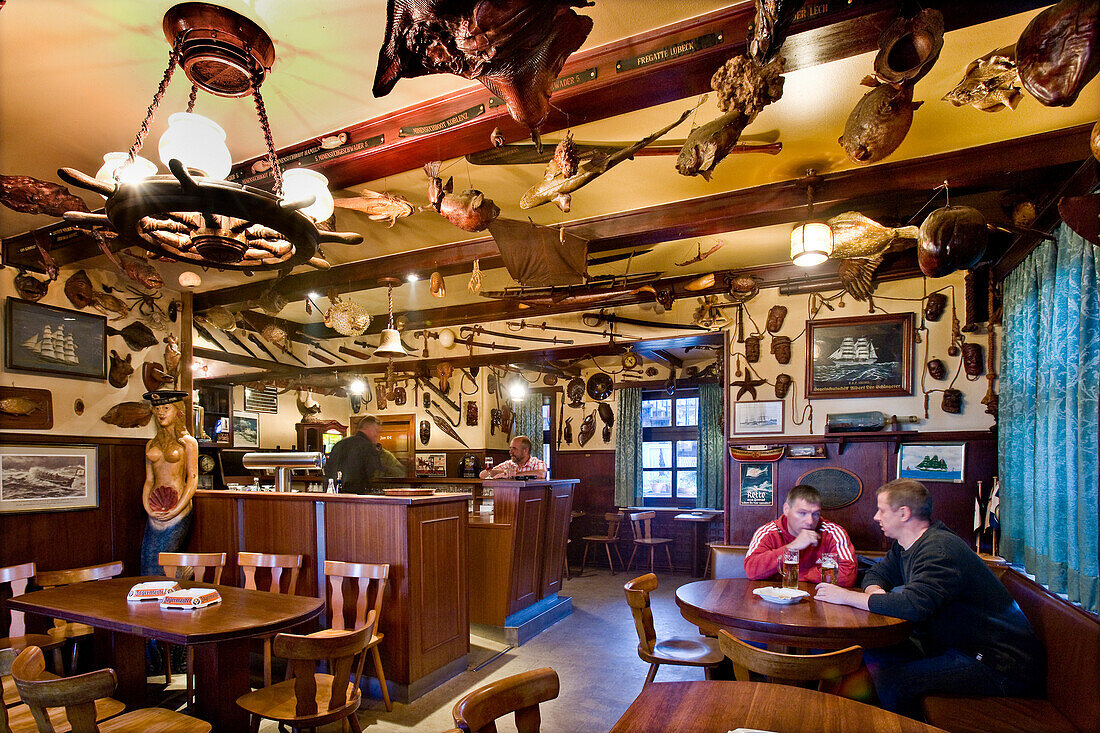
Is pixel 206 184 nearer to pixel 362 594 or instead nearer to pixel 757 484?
pixel 362 594

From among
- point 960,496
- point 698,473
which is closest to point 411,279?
point 960,496

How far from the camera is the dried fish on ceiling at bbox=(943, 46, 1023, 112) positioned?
2271 mm

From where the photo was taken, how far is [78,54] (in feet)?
8.30

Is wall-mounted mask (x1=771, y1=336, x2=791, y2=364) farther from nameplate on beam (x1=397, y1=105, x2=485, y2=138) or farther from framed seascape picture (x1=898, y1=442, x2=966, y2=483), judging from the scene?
nameplate on beam (x1=397, y1=105, x2=485, y2=138)

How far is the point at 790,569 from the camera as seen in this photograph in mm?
3408

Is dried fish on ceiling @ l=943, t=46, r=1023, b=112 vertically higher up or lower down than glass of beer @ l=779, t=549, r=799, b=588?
higher up

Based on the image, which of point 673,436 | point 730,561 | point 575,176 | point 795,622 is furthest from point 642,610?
point 673,436

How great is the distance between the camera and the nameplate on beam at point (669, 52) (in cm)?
232

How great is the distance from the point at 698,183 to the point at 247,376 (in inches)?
298

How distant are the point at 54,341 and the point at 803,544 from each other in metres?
5.73

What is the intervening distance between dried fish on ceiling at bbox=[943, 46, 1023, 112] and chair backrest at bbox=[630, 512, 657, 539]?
7.20 m

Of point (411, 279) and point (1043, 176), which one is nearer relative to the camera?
point (1043, 176)

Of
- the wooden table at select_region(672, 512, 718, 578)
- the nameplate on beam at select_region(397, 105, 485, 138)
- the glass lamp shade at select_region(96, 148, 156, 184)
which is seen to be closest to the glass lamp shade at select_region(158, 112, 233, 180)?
the glass lamp shade at select_region(96, 148, 156, 184)

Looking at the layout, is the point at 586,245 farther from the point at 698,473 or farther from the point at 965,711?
the point at 698,473
